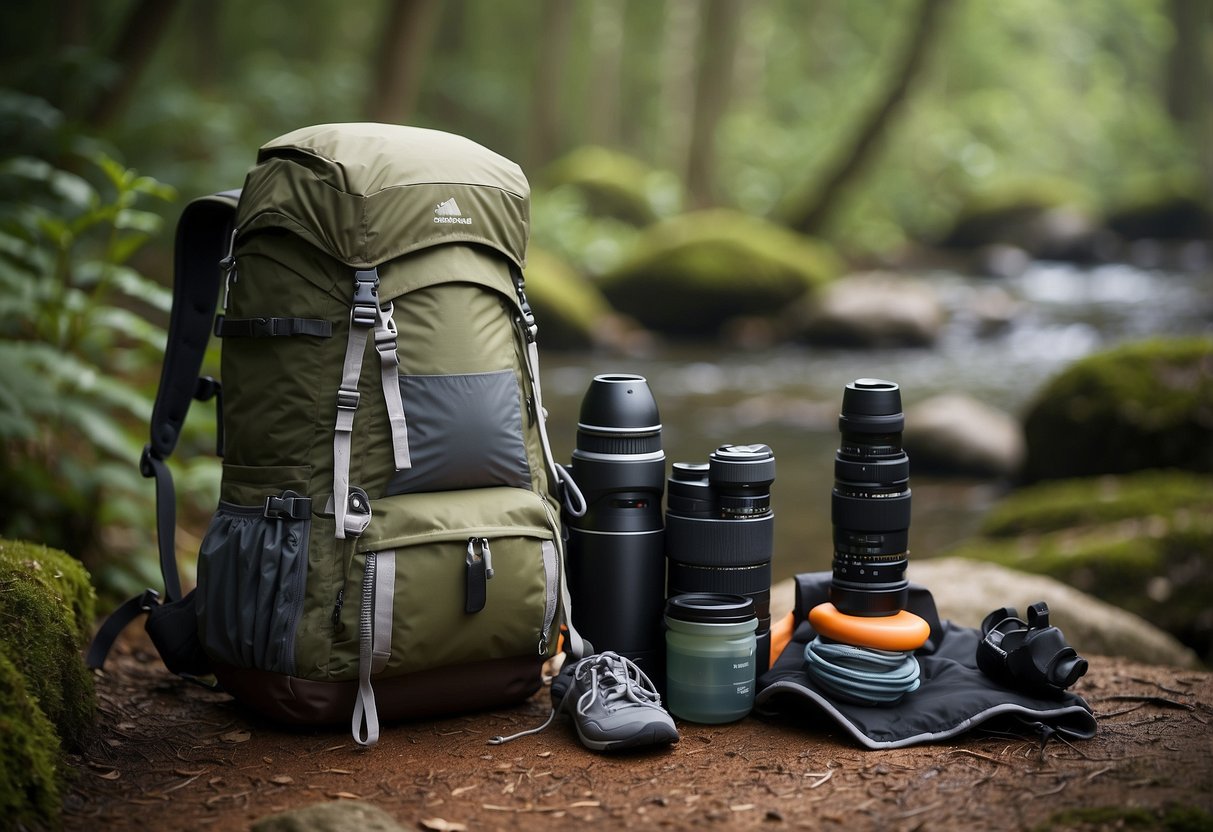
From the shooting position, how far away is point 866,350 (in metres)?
13.4

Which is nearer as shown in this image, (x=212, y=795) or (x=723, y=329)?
(x=212, y=795)

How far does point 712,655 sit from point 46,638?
1.85m

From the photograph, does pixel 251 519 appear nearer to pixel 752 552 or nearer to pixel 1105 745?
pixel 752 552

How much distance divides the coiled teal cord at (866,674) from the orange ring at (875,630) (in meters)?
0.03

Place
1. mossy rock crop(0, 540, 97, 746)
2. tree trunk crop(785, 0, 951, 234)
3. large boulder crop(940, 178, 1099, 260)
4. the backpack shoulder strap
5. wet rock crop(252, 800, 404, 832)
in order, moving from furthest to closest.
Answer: large boulder crop(940, 178, 1099, 260) → tree trunk crop(785, 0, 951, 234) → the backpack shoulder strap → mossy rock crop(0, 540, 97, 746) → wet rock crop(252, 800, 404, 832)

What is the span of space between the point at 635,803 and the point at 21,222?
11.3 ft

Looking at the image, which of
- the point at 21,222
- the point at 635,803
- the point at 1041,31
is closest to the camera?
the point at 635,803

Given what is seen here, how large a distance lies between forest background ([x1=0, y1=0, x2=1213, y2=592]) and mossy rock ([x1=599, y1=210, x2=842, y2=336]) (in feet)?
12.3

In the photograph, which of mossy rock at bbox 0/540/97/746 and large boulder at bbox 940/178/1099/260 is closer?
mossy rock at bbox 0/540/97/746

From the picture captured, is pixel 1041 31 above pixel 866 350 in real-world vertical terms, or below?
above

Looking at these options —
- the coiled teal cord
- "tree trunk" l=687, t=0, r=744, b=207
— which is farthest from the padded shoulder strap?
"tree trunk" l=687, t=0, r=744, b=207

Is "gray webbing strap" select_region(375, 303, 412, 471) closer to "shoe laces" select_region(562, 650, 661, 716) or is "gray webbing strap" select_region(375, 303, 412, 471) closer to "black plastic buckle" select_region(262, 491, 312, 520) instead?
"black plastic buckle" select_region(262, 491, 312, 520)

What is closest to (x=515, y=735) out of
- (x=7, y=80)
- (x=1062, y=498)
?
(x=1062, y=498)

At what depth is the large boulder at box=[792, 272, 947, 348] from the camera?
13344 mm
